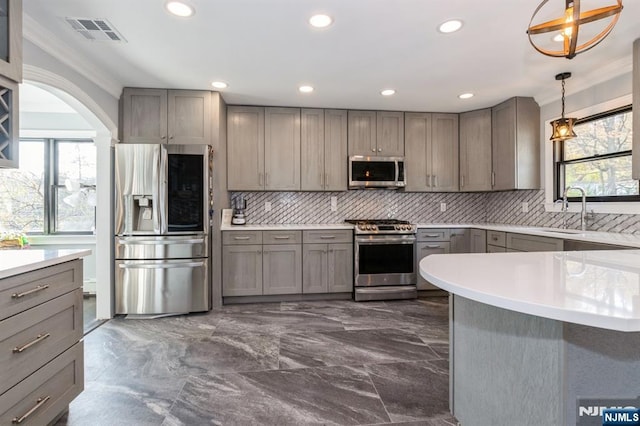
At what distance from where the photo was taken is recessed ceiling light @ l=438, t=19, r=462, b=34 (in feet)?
7.11

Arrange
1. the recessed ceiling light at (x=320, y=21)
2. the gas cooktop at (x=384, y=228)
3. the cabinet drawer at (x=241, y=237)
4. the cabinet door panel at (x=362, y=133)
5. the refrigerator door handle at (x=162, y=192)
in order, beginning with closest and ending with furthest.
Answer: the recessed ceiling light at (x=320, y=21) → the refrigerator door handle at (x=162, y=192) → the cabinet drawer at (x=241, y=237) → the gas cooktop at (x=384, y=228) → the cabinet door panel at (x=362, y=133)

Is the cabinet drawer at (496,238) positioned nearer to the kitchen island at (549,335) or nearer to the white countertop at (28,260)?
the kitchen island at (549,335)

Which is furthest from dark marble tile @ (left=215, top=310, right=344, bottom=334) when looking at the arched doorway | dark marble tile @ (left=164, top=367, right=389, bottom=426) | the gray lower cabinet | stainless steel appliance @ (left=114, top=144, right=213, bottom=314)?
the gray lower cabinet

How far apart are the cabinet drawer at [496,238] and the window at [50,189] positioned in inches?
205

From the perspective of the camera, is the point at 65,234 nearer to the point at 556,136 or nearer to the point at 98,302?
the point at 98,302

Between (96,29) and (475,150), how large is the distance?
4.23m

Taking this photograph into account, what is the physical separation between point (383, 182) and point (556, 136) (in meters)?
1.90

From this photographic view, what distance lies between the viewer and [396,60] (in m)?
2.79

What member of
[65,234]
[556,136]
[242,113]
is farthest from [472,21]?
[65,234]

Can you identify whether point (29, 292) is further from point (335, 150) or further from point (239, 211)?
point (335, 150)

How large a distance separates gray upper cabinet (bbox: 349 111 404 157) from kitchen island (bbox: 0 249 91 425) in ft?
10.8

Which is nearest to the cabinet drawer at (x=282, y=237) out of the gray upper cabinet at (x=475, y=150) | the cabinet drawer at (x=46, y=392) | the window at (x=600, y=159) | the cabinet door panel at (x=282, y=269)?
the cabinet door panel at (x=282, y=269)

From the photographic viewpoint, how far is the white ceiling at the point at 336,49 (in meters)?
2.05

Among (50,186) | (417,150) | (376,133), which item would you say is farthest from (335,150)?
(50,186)
